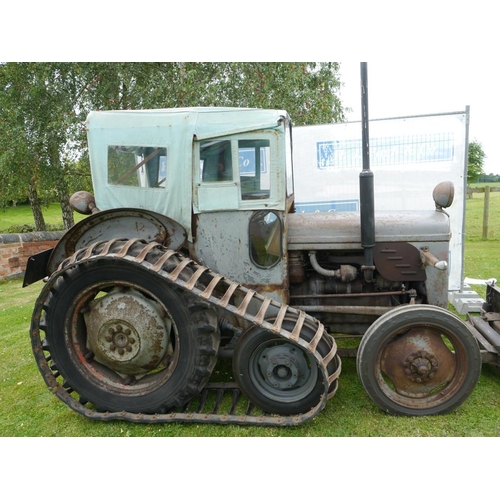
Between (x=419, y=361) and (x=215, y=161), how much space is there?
2.20 metres

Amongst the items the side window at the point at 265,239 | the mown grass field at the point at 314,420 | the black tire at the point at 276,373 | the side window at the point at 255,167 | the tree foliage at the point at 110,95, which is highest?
the tree foliage at the point at 110,95

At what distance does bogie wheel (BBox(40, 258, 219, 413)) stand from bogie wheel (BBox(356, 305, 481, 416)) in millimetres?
1195

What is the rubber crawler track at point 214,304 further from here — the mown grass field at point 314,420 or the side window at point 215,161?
the side window at point 215,161

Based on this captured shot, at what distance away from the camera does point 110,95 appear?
30.7ft

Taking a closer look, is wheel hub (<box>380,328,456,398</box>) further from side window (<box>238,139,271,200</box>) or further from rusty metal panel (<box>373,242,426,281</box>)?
side window (<box>238,139,271,200</box>)

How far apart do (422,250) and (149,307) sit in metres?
2.34

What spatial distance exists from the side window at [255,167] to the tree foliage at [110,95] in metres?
5.29

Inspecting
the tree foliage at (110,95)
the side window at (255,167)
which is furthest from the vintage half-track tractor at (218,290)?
the tree foliage at (110,95)

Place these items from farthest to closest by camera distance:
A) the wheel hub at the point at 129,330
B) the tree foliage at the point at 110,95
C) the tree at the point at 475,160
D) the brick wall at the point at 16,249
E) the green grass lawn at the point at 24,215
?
1. the green grass lawn at the point at 24,215
2. the tree at the point at 475,160
3. the brick wall at the point at 16,249
4. the tree foliage at the point at 110,95
5. the wheel hub at the point at 129,330

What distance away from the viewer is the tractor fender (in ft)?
11.8

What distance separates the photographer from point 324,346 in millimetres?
3219

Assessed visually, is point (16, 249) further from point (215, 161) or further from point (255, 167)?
point (255, 167)

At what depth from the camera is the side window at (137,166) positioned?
142 inches

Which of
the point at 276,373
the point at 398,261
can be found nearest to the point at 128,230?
the point at 276,373
